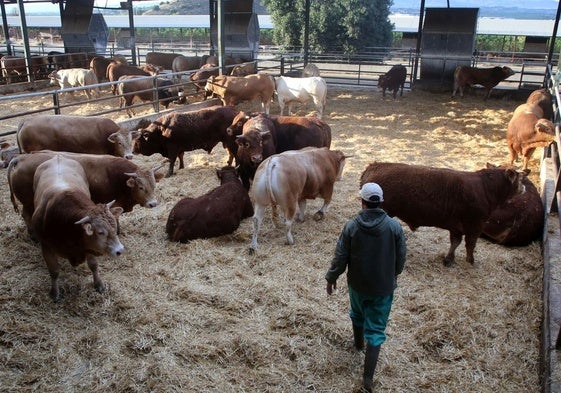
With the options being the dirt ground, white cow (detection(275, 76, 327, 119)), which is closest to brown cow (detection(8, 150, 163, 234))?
the dirt ground

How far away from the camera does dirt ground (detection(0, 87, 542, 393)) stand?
142 inches

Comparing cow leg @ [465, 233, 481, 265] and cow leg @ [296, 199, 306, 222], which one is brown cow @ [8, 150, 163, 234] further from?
cow leg @ [465, 233, 481, 265]

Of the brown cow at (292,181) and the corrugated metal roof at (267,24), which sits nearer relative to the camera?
the brown cow at (292,181)

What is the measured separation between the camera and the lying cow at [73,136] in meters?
7.07

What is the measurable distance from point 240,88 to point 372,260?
10.2m

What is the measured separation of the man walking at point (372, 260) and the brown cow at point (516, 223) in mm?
2966

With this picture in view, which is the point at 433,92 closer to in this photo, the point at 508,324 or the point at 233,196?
the point at 233,196

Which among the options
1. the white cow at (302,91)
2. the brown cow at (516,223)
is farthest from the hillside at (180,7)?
the brown cow at (516,223)

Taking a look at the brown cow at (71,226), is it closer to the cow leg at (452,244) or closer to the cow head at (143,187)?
the cow head at (143,187)

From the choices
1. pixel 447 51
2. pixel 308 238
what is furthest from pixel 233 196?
pixel 447 51

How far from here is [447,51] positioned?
1652 centimetres

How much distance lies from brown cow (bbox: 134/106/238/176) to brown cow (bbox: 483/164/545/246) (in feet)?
15.0

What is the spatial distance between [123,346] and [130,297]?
752mm

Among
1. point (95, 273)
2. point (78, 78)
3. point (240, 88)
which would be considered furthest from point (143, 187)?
point (78, 78)
